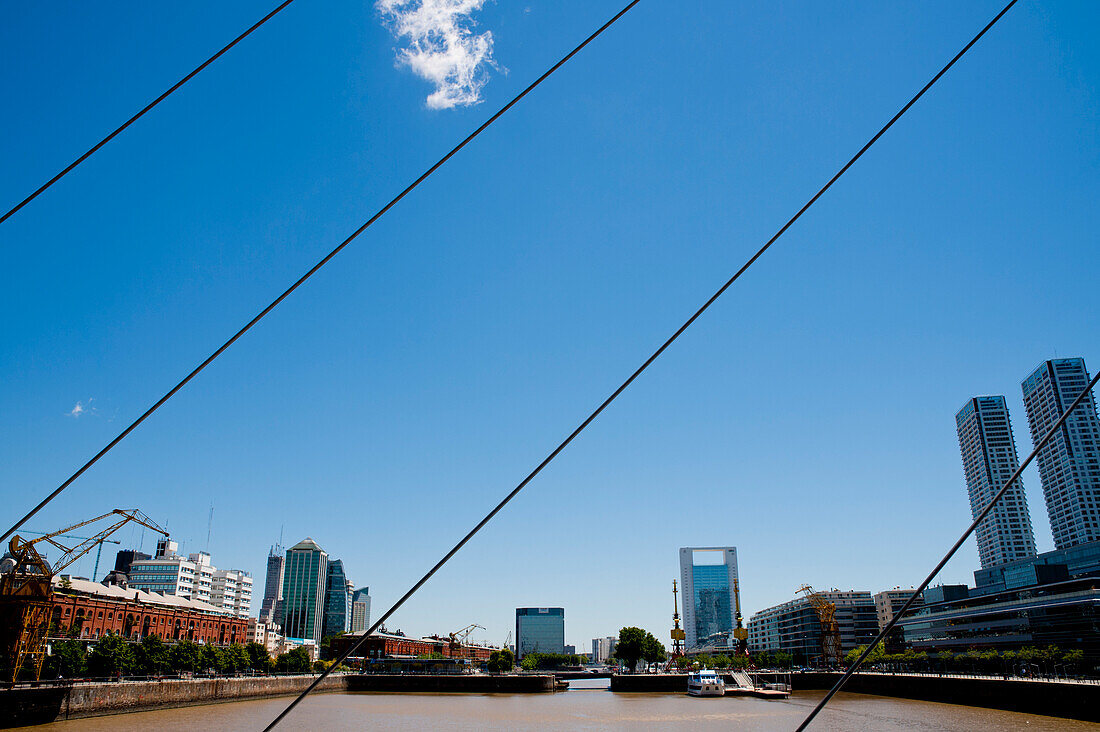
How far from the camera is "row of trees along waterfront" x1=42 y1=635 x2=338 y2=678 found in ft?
156

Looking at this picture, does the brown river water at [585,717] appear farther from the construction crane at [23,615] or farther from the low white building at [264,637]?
the low white building at [264,637]

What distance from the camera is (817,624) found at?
116 m

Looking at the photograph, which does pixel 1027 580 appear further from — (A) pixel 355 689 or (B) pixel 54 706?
(B) pixel 54 706

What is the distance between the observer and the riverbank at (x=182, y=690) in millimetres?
25184

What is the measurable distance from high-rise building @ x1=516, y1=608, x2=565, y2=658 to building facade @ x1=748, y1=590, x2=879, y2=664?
64.9 m

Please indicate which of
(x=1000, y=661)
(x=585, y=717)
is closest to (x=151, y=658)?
(x=585, y=717)

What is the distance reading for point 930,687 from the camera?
38125 millimetres

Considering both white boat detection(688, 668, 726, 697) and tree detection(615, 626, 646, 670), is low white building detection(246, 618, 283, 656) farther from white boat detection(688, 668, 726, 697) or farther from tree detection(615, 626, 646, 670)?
white boat detection(688, 668, 726, 697)

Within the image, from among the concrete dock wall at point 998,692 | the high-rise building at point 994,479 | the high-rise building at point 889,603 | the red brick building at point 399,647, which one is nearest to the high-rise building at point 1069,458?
the high-rise building at point 994,479

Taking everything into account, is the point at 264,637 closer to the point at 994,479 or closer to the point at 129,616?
the point at 129,616

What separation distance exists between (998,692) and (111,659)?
2170 inches

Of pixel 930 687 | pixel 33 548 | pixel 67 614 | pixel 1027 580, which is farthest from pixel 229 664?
pixel 1027 580

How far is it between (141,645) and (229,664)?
903 cm

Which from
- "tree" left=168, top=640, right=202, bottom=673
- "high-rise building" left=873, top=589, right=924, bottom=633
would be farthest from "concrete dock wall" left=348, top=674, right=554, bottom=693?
"high-rise building" left=873, top=589, right=924, bottom=633
